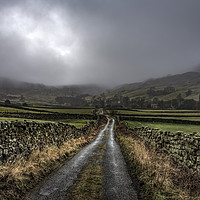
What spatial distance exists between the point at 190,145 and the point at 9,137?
1140 cm

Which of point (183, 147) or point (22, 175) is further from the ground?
point (183, 147)

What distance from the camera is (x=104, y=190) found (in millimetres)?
6891

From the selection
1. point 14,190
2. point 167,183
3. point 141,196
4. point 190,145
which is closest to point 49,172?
point 14,190

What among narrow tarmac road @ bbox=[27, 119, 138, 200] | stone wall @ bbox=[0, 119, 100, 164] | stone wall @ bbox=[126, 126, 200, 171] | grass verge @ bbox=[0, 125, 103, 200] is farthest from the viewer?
stone wall @ bbox=[0, 119, 100, 164]

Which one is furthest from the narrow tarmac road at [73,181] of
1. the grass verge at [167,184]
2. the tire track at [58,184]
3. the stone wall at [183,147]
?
the stone wall at [183,147]

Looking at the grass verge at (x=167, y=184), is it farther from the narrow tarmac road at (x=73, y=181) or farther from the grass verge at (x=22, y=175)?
the grass verge at (x=22, y=175)

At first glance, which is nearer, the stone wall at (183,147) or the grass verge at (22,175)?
the grass verge at (22,175)

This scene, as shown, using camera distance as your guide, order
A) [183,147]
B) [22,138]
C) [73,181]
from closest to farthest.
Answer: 1. [73,181]
2. [183,147]
3. [22,138]

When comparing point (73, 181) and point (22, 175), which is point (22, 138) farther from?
point (73, 181)

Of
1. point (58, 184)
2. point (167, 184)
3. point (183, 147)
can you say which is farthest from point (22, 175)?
point (183, 147)

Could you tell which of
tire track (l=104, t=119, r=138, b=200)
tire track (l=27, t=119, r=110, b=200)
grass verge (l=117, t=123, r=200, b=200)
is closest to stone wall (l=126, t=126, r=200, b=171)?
grass verge (l=117, t=123, r=200, b=200)

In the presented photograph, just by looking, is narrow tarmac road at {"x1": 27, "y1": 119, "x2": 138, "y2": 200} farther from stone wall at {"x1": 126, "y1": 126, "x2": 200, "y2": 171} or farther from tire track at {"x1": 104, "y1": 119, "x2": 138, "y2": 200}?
stone wall at {"x1": 126, "y1": 126, "x2": 200, "y2": 171}

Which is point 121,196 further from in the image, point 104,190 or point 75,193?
point 75,193

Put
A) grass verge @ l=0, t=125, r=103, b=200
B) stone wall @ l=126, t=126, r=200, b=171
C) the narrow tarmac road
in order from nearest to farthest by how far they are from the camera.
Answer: grass verge @ l=0, t=125, r=103, b=200 < the narrow tarmac road < stone wall @ l=126, t=126, r=200, b=171
